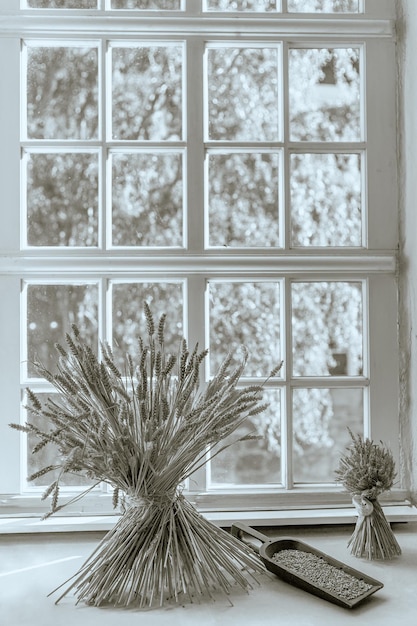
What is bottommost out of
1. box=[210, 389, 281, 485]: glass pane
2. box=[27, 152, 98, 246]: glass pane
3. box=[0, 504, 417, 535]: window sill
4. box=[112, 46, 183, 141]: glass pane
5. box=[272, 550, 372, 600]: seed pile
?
box=[272, 550, 372, 600]: seed pile

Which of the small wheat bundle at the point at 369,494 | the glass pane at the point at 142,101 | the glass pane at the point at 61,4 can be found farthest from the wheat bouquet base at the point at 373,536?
the glass pane at the point at 61,4

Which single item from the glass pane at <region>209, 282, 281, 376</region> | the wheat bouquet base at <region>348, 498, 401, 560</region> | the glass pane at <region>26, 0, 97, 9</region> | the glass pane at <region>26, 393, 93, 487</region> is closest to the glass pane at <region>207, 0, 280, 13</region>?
the glass pane at <region>26, 0, 97, 9</region>

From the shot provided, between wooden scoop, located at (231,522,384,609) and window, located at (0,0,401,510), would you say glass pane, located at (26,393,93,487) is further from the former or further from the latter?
wooden scoop, located at (231,522,384,609)

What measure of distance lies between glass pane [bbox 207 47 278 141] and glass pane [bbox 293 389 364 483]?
0.72 m

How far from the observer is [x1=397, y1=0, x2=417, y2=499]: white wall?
6.38ft

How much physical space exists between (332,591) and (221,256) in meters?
0.89

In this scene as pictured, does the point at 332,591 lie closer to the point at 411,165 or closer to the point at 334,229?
the point at 334,229

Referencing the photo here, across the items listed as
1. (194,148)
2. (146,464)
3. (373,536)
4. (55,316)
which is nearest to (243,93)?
(194,148)

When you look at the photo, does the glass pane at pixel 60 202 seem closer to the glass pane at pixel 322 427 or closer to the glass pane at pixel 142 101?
the glass pane at pixel 142 101

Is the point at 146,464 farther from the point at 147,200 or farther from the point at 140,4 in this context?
the point at 140,4

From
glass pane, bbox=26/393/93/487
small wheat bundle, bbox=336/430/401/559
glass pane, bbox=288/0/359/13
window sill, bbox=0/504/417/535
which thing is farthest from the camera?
glass pane, bbox=288/0/359/13

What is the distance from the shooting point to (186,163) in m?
1.97

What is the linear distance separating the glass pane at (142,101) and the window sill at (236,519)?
101cm

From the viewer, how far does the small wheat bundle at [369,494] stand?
164 cm
